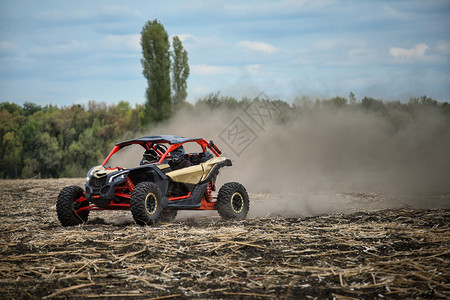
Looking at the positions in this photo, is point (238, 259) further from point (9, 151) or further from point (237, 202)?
point (9, 151)

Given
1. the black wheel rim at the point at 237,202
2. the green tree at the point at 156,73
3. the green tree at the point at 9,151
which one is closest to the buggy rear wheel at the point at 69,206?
the black wheel rim at the point at 237,202

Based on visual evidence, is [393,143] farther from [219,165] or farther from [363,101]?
[219,165]

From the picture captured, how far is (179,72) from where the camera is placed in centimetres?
5528

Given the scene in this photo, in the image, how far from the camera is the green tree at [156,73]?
5275cm

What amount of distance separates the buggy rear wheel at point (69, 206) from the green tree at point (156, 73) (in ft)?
135

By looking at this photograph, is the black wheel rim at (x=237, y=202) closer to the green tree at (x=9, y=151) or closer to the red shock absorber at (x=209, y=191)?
the red shock absorber at (x=209, y=191)

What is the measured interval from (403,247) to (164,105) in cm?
4637

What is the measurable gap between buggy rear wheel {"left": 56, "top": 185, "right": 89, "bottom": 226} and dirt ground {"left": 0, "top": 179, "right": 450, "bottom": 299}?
0.82ft

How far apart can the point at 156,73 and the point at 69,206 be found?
142 ft

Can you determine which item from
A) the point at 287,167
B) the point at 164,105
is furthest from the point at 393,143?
the point at 164,105

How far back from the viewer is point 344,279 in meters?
6.11

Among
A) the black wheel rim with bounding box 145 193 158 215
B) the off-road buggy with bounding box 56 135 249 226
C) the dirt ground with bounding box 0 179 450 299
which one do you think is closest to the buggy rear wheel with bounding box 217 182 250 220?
the off-road buggy with bounding box 56 135 249 226

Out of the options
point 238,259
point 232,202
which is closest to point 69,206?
point 232,202

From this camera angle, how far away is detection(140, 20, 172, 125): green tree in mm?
52750
